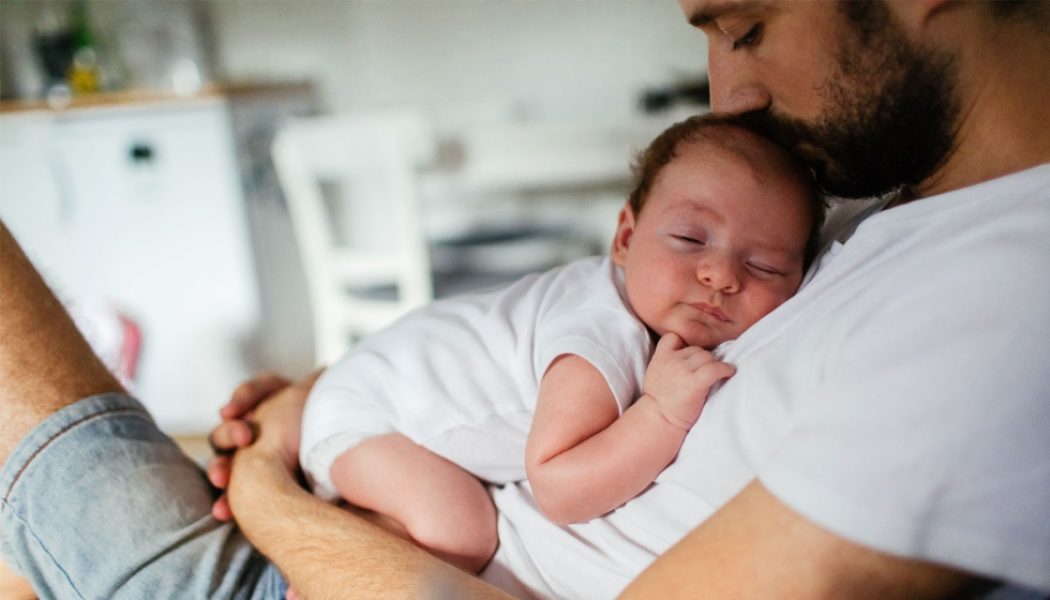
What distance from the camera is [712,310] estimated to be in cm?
82

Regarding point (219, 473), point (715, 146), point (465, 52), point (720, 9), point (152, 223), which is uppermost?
point (720, 9)

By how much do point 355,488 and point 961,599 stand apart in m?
0.61

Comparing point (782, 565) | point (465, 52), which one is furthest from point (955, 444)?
point (465, 52)

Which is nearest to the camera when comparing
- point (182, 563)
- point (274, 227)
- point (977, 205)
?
point (977, 205)

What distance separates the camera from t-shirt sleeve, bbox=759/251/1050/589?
1.70 feet

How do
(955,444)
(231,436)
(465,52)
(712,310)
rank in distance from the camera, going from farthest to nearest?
(465,52), (231,436), (712,310), (955,444)

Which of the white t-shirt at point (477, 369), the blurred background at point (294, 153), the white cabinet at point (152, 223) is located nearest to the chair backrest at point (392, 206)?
the blurred background at point (294, 153)

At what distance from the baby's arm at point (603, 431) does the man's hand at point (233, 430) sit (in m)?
0.45

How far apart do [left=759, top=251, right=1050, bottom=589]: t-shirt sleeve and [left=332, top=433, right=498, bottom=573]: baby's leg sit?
0.41 meters

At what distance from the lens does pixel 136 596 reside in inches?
33.4

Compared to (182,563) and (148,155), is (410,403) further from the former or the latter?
(148,155)

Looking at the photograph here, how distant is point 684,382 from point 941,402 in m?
0.22

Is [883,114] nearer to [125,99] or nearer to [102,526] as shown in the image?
[102,526]

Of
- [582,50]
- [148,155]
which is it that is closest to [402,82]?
[582,50]
